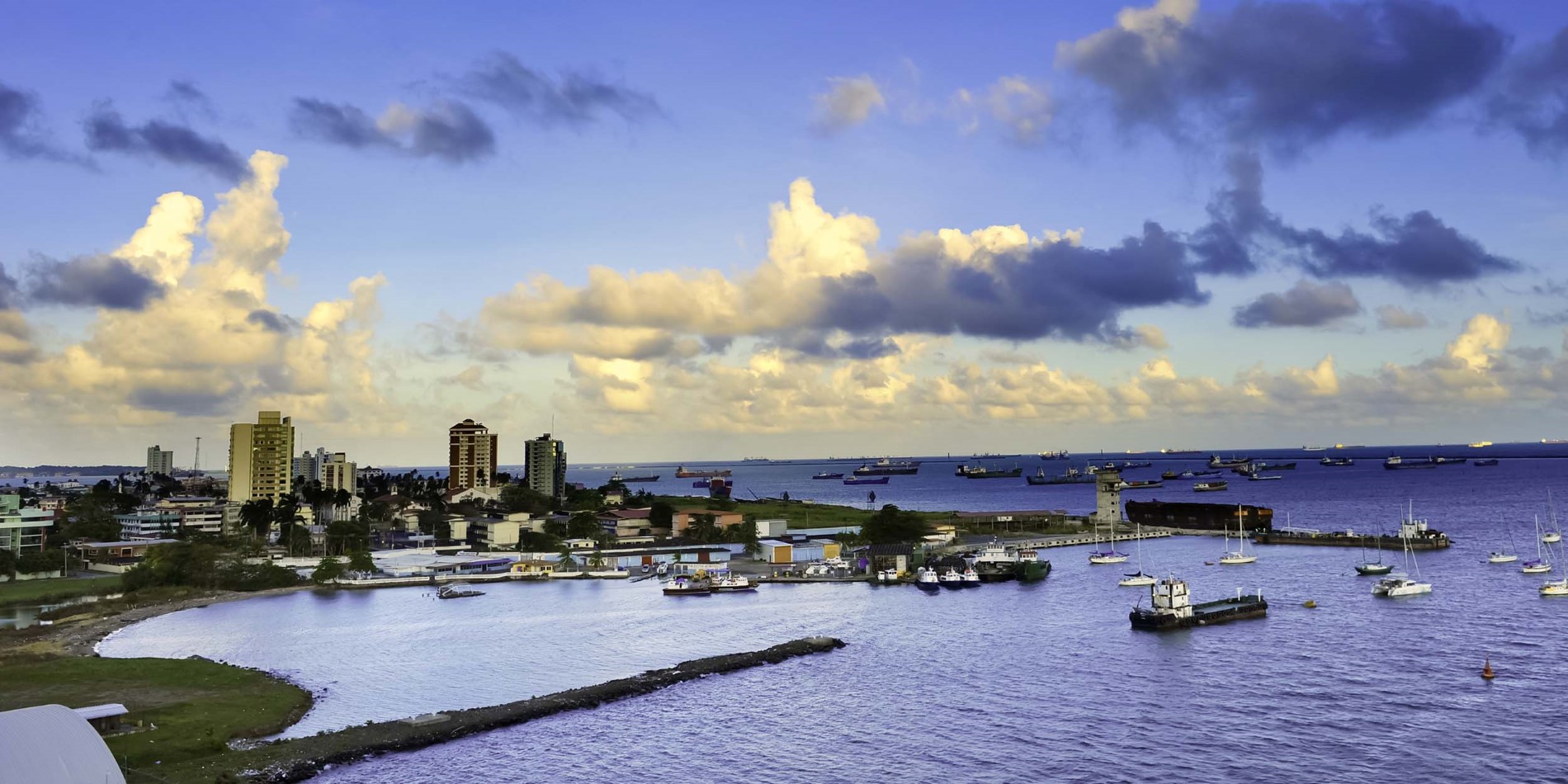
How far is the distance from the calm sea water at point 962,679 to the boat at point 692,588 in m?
2.51

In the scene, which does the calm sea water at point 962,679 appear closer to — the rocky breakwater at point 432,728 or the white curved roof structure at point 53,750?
the rocky breakwater at point 432,728

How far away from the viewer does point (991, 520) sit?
523ft

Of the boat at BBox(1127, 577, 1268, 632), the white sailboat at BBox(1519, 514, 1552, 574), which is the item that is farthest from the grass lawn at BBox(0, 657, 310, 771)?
the white sailboat at BBox(1519, 514, 1552, 574)

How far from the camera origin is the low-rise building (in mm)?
117250

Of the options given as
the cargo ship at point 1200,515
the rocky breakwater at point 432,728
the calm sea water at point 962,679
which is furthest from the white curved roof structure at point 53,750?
the cargo ship at point 1200,515

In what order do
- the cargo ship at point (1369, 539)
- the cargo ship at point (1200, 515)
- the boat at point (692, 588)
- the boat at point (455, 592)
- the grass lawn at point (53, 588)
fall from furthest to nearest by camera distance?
the cargo ship at point (1200, 515)
the cargo ship at point (1369, 539)
the boat at point (455, 592)
the boat at point (692, 588)
the grass lawn at point (53, 588)

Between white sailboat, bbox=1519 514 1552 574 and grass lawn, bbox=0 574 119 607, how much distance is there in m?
128

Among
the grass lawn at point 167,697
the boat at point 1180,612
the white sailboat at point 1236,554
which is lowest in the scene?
the grass lawn at point 167,697

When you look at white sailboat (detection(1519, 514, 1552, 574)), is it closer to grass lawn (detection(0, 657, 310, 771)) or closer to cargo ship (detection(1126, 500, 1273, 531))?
cargo ship (detection(1126, 500, 1273, 531))

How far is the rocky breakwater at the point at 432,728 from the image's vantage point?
4031 centimetres

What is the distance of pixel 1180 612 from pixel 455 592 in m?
65.3

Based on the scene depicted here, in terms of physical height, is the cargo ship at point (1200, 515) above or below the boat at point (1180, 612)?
above

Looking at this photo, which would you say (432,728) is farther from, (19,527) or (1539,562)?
(1539,562)

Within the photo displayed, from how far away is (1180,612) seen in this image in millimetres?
72312
